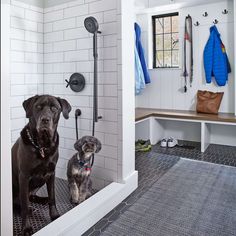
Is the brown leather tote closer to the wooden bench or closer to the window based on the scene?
the wooden bench

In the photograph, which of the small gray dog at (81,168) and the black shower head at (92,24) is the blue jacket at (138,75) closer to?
the black shower head at (92,24)

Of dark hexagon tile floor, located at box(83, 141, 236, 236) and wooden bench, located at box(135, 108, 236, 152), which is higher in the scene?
wooden bench, located at box(135, 108, 236, 152)

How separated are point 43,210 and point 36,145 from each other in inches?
27.0

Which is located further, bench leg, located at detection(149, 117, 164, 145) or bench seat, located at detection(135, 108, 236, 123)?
bench leg, located at detection(149, 117, 164, 145)

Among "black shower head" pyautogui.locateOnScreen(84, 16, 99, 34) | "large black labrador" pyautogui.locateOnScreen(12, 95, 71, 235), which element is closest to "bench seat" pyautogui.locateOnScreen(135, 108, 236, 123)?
"black shower head" pyautogui.locateOnScreen(84, 16, 99, 34)

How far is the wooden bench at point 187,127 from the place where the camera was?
355cm

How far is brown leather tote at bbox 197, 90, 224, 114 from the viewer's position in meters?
3.78

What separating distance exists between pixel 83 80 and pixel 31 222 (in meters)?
1.26

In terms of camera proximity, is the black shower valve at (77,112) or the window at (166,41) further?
the window at (166,41)

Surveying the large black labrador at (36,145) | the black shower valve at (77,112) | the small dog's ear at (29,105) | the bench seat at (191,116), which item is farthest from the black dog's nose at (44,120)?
the bench seat at (191,116)

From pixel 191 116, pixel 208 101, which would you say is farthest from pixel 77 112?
pixel 208 101

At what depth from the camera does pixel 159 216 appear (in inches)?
75.1

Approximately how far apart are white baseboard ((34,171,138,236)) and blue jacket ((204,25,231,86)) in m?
2.26

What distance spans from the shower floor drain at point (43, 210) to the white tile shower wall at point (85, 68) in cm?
29
